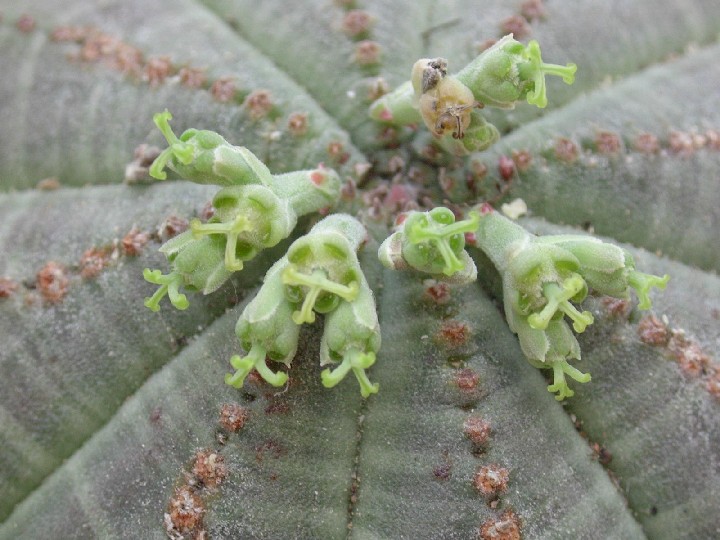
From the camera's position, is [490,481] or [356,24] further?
[356,24]

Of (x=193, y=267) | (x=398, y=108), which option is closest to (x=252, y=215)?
(x=193, y=267)

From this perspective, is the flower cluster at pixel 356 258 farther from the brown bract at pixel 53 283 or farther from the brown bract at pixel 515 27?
the brown bract at pixel 515 27

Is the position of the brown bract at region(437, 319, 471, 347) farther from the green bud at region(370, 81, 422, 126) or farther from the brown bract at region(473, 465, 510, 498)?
the green bud at region(370, 81, 422, 126)

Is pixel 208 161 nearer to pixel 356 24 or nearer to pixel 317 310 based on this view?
pixel 317 310

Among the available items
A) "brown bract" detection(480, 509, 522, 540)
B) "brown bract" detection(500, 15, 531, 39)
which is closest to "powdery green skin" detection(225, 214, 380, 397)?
"brown bract" detection(480, 509, 522, 540)

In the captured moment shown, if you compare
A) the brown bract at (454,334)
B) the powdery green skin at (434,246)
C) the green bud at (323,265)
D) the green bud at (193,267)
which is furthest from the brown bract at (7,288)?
the brown bract at (454,334)

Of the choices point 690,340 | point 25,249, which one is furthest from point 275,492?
point 690,340

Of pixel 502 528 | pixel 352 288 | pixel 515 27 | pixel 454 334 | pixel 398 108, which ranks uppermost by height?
pixel 515 27
